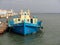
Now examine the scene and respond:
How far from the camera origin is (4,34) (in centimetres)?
4925

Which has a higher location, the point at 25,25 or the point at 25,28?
the point at 25,25

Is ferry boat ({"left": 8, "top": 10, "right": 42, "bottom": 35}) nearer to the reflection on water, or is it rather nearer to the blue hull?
the blue hull

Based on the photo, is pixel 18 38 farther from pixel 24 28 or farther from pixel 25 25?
pixel 25 25

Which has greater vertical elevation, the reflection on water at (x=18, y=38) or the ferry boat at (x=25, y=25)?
the ferry boat at (x=25, y=25)

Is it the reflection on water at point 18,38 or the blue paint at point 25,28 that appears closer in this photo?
the reflection on water at point 18,38

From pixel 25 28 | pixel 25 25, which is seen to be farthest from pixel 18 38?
pixel 25 25

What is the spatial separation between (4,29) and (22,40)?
7807 mm

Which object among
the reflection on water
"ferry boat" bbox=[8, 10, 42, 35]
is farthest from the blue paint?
the reflection on water

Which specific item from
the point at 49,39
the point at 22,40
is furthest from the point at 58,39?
the point at 22,40

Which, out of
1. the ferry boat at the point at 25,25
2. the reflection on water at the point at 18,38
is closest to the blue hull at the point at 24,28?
the ferry boat at the point at 25,25

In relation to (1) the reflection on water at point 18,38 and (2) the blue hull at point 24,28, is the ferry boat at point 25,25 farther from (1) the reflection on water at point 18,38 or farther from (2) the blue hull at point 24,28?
(1) the reflection on water at point 18,38

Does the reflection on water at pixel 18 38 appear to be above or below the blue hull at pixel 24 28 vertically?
below

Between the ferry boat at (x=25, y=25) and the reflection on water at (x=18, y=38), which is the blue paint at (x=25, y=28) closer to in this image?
the ferry boat at (x=25, y=25)

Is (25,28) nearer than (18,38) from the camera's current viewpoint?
No
